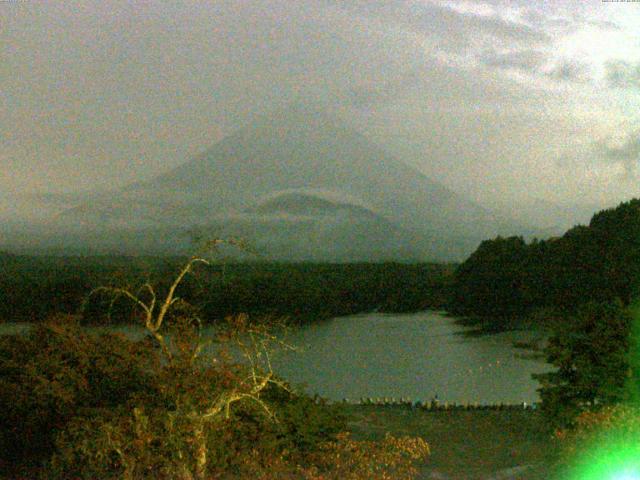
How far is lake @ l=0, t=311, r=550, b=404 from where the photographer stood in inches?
1017

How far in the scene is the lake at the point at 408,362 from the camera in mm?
25828

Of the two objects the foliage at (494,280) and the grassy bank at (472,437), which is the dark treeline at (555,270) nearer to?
the foliage at (494,280)

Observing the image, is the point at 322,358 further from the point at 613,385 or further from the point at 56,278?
the point at 613,385

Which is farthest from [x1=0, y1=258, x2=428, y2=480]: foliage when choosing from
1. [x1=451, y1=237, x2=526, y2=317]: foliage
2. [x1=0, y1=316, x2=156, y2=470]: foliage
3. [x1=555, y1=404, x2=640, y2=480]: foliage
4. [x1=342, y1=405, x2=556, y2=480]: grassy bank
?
[x1=451, y1=237, x2=526, y2=317]: foliage

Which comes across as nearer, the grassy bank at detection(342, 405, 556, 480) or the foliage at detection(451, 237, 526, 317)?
the grassy bank at detection(342, 405, 556, 480)

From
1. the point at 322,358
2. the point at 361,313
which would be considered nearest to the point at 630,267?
the point at 322,358

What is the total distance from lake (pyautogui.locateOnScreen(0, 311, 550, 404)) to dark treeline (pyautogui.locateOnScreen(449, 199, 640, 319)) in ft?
8.12

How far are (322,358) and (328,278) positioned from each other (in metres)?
19.1

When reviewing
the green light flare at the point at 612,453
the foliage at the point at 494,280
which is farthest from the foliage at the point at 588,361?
the foliage at the point at 494,280

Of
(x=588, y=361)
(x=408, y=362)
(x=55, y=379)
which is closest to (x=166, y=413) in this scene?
(x=55, y=379)

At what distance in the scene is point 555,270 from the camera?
133 ft

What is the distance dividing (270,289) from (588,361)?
106ft

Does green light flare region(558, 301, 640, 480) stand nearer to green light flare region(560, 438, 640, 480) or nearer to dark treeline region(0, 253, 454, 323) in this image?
green light flare region(560, 438, 640, 480)

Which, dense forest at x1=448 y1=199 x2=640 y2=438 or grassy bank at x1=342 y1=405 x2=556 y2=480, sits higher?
dense forest at x1=448 y1=199 x2=640 y2=438
